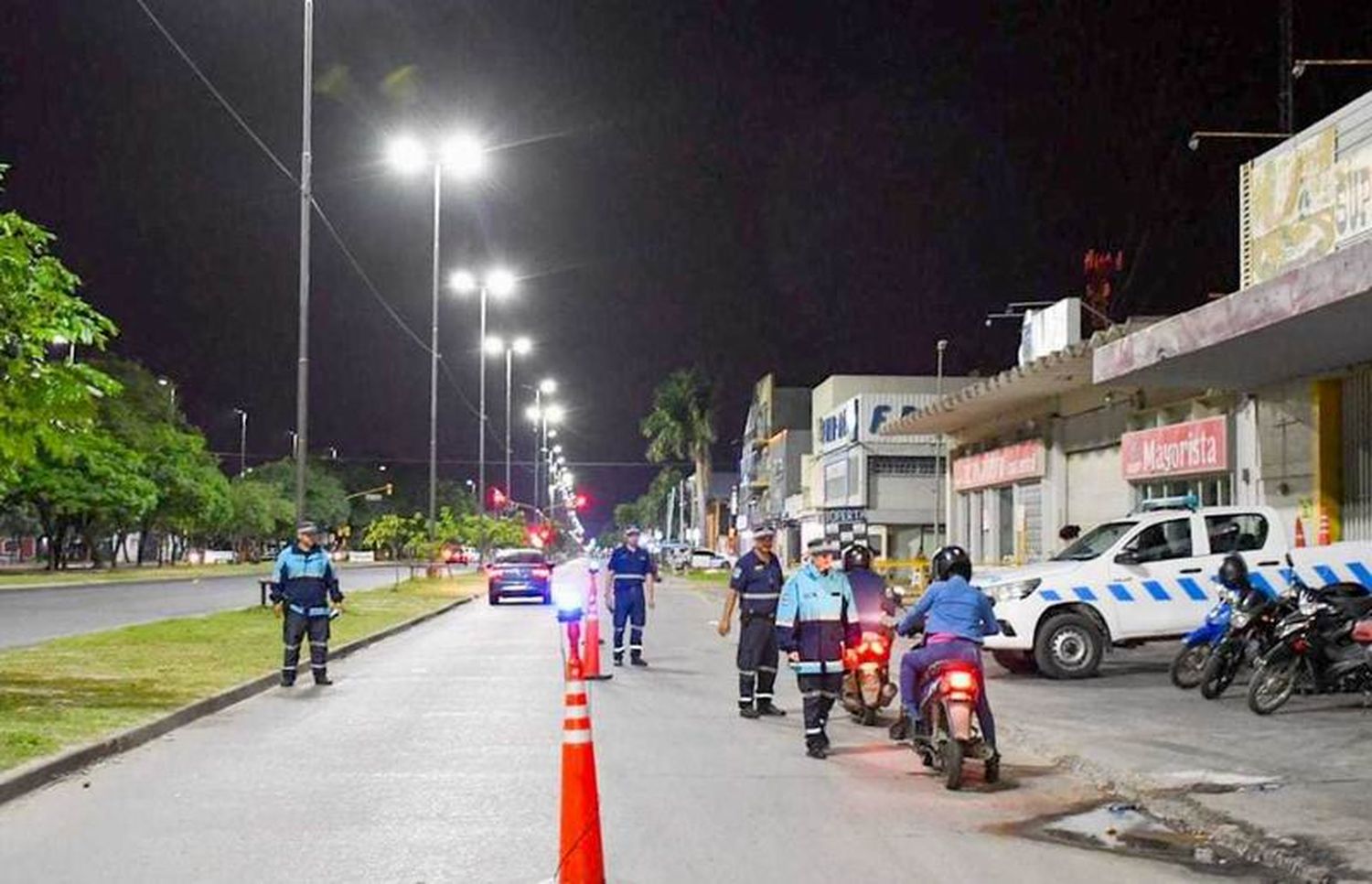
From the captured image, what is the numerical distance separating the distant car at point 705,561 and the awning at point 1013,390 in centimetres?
4292

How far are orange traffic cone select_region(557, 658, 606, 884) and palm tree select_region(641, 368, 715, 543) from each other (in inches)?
3533

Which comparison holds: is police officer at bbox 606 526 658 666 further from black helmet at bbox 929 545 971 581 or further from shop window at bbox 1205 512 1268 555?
black helmet at bbox 929 545 971 581

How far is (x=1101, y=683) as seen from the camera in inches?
718

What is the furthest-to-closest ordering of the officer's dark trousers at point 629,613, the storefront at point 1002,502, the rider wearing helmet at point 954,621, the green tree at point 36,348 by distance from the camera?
the storefront at point 1002,502 < the officer's dark trousers at point 629,613 < the green tree at point 36,348 < the rider wearing helmet at point 954,621

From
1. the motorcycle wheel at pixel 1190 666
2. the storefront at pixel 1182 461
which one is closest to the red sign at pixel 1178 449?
the storefront at pixel 1182 461

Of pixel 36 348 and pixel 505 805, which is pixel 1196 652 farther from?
pixel 36 348

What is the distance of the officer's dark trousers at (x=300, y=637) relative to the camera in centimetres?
1748

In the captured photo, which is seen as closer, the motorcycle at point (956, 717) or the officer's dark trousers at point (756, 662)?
the motorcycle at point (956, 717)

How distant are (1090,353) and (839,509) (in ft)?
130

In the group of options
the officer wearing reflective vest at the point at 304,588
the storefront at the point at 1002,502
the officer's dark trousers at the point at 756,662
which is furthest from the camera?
the storefront at the point at 1002,502

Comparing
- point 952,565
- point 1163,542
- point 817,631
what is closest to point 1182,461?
point 1163,542

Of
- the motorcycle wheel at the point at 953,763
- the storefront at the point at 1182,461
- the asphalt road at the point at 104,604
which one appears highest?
the storefront at the point at 1182,461

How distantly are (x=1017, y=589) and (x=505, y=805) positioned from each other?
10.1 meters

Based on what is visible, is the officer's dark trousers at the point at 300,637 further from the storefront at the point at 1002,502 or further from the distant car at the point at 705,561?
the distant car at the point at 705,561
